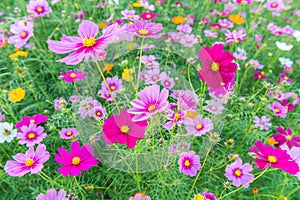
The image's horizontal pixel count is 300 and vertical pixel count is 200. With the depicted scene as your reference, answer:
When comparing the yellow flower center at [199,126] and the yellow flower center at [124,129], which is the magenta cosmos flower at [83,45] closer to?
the yellow flower center at [124,129]

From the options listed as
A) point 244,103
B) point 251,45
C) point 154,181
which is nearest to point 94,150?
point 154,181

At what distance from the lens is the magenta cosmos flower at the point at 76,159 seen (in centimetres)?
94

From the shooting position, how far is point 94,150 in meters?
1.08

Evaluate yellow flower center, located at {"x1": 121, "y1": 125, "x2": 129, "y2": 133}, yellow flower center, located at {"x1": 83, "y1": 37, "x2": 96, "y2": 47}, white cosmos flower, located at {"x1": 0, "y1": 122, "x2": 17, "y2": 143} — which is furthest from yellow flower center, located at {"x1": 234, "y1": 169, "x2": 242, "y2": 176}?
white cosmos flower, located at {"x1": 0, "y1": 122, "x2": 17, "y2": 143}

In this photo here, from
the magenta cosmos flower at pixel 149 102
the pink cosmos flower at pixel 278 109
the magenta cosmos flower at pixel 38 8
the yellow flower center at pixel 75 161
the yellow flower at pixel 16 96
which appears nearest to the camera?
the magenta cosmos flower at pixel 149 102

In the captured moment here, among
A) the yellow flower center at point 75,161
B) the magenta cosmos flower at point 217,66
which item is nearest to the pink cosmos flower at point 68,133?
the yellow flower center at point 75,161

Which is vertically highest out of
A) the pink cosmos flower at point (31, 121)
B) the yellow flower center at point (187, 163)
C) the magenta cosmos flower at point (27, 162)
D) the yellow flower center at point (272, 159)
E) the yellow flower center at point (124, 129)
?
the yellow flower center at point (124, 129)

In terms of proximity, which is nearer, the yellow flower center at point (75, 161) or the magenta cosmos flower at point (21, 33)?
the yellow flower center at point (75, 161)

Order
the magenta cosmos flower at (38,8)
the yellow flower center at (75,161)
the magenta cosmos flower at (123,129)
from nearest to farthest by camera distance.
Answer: the magenta cosmos flower at (123,129) < the yellow flower center at (75,161) < the magenta cosmos flower at (38,8)

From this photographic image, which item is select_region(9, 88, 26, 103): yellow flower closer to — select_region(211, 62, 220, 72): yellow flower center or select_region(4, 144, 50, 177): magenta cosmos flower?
select_region(4, 144, 50, 177): magenta cosmos flower

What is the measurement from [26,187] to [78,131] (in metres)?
0.32

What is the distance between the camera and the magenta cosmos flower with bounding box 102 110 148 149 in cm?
85

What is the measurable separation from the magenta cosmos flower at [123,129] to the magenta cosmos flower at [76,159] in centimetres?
16

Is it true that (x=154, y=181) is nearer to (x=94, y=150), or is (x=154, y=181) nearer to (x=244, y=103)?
(x=94, y=150)
